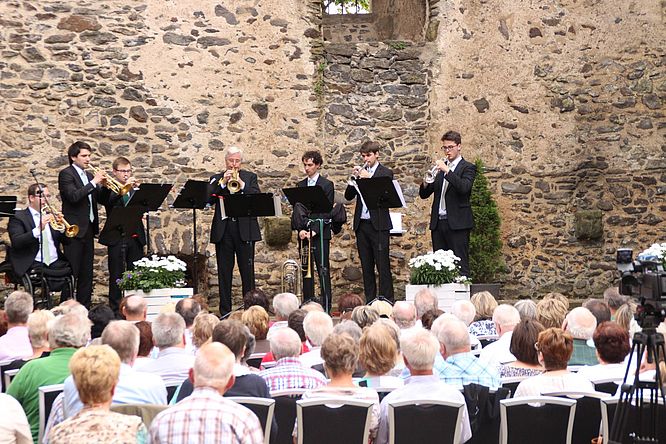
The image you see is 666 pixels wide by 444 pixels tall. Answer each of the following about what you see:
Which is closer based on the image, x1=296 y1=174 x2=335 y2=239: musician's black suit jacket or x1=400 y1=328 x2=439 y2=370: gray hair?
x1=400 y1=328 x2=439 y2=370: gray hair

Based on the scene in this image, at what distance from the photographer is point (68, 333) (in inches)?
216

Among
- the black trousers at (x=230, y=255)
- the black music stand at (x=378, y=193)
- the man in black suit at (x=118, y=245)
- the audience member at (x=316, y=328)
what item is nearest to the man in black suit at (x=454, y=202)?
the black music stand at (x=378, y=193)

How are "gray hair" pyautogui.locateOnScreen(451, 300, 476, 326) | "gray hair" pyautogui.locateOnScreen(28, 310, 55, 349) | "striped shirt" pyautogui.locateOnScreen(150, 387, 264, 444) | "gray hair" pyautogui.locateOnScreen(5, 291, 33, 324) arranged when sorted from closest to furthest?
"striped shirt" pyautogui.locateOnScreen(150, 387, 264, 444)
"gray hair" pyautogui.locateOnScreen(28, 310, 55, 349)
"gray hair" pyautogui.locateOnScreen(5, 291, 33, 324)
"gray hair" pyautogui.locateOnScreen(451, 300, 476, 326)

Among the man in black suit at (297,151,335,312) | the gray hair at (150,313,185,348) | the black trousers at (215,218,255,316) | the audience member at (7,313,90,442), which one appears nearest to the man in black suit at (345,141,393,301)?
the man in black suit at (297,151,335,312)

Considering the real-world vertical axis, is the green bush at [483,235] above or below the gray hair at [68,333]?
above

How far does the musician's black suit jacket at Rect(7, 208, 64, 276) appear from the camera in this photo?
1035 centimetres

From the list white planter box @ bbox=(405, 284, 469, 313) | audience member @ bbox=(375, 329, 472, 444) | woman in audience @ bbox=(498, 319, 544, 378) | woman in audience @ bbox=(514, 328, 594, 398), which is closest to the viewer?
audience member @ bbox=(375, 329, 472, 444)

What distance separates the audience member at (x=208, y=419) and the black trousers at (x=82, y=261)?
22.5 ft

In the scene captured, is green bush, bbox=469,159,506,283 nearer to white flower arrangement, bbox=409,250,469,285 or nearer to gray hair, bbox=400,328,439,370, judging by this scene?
white flower arrangement, bbox=409,250,469,285

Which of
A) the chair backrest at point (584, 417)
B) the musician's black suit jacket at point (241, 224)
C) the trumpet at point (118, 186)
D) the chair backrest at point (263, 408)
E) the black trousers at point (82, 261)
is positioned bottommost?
the chair backrest at point (584, 417)

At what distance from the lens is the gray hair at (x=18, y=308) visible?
276 inches

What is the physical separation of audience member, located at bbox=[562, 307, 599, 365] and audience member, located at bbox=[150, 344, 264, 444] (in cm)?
291

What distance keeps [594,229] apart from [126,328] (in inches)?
357

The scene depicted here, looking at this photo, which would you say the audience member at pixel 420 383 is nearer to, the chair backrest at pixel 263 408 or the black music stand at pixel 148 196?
the chair backrest at pixel 263 408
